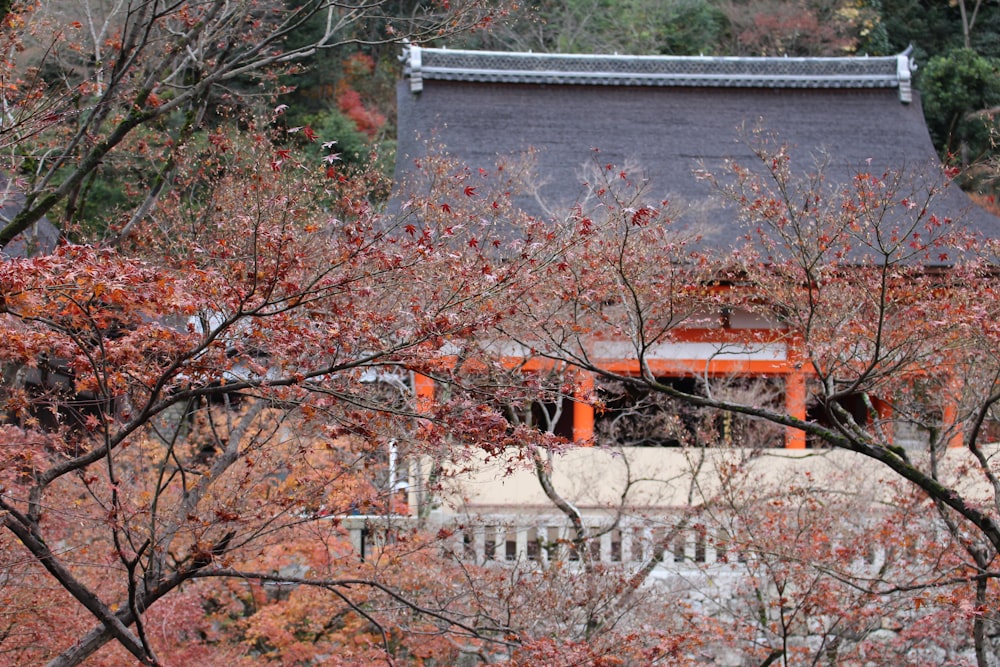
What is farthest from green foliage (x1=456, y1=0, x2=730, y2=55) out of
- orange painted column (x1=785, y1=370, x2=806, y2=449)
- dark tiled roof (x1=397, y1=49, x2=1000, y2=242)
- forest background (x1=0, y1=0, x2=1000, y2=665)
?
forest background (x1=0, y1=0, x2=1000, y2=665)

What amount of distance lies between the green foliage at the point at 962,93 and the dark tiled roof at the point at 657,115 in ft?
6.62

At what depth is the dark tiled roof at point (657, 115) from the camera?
14.1 m

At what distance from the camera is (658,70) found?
51.8 feet

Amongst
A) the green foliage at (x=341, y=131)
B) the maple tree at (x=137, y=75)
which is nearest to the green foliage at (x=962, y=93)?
the green foliage at (x=341, y=131)

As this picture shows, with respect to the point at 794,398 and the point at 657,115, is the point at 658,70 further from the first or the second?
the point at 794,398

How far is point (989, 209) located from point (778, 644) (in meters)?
9.14

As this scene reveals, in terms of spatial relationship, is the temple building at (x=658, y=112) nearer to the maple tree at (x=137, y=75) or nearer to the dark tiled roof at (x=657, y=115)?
the dark tiled roof at (x=657, y=115)

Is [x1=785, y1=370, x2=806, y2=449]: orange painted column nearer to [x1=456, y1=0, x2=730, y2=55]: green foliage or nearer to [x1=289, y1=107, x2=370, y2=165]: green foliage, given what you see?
[x1=289, y1=107, x2=370, y2=165]: green foliage

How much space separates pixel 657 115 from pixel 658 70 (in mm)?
1066

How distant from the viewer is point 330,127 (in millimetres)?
16766

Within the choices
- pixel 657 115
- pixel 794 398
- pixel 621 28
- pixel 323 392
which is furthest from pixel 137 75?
pixel 621 28

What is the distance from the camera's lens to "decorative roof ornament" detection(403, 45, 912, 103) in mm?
15383

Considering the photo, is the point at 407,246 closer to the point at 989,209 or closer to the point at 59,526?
the point at 59,526

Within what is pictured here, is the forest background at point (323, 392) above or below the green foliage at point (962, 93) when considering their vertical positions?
below
